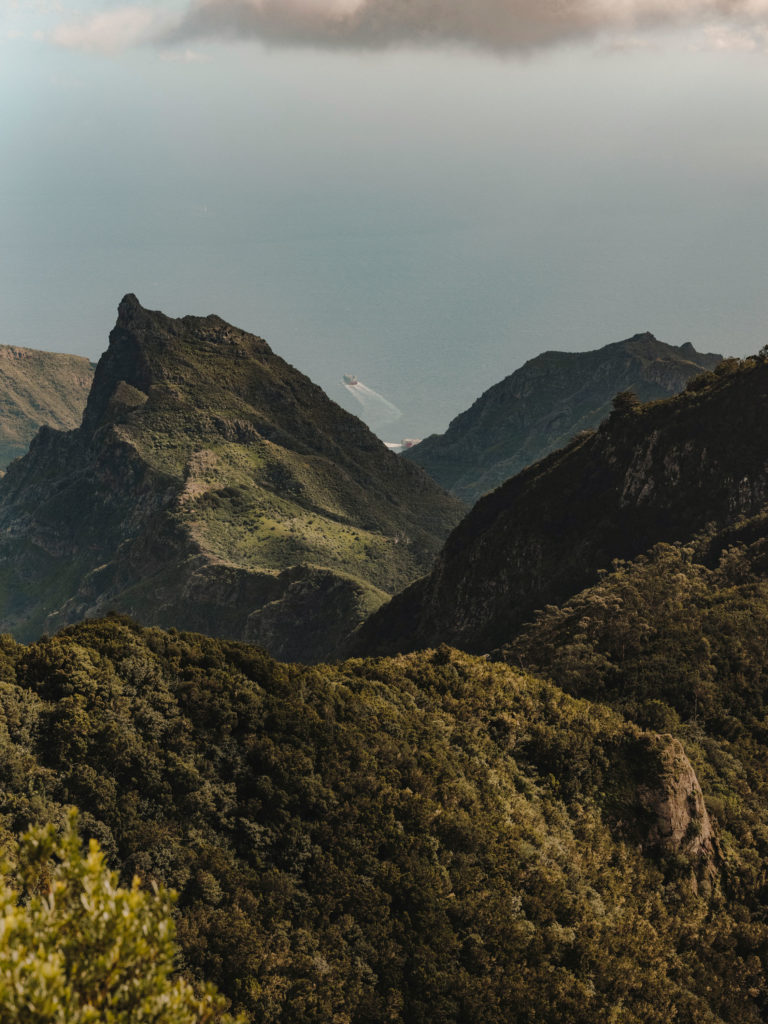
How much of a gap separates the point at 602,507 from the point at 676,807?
51193 mm

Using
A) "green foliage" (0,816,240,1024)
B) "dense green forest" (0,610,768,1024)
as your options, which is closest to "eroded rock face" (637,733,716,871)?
"dense green forest" (0,610,768,1024)

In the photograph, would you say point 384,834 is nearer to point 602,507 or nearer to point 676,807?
point 676,807

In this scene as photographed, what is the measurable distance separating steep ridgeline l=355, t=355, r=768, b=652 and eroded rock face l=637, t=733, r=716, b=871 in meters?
39.1

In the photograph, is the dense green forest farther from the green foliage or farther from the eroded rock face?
the green foliage

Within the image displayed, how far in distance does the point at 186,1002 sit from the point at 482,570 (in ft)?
288

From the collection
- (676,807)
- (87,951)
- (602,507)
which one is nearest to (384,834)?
(676,807)

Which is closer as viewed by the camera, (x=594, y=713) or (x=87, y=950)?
(x=87, y=950)

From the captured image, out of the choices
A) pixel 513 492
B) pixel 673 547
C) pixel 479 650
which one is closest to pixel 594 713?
pixel 673 547

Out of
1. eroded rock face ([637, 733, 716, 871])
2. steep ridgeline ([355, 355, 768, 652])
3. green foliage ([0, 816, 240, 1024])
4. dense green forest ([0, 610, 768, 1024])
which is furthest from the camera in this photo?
steep ridgeline ([355, 355, 768, 652])

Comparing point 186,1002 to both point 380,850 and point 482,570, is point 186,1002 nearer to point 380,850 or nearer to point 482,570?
point 380,850

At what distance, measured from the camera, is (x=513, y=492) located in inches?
4567

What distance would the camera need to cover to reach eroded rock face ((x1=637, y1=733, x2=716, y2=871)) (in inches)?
2018

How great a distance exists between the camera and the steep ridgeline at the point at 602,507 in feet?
299

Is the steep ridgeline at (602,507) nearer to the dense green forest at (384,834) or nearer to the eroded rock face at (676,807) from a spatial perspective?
the dense green forest at (384,834)
